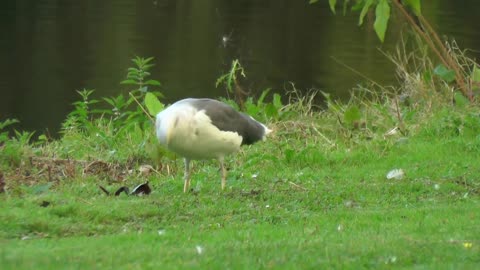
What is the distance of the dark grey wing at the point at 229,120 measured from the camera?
355 inches

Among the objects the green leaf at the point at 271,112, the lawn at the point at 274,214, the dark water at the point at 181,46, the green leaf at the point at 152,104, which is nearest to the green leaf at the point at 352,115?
the green leaf at the point at 271,112

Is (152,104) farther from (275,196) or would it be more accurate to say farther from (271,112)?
(275,196)

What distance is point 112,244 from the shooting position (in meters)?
6.89

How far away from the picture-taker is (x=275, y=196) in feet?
29.6

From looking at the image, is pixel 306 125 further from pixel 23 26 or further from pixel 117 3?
pixel 117 3

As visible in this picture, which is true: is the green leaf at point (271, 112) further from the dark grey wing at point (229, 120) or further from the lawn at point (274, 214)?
the dark grey wing at point (229, 120)

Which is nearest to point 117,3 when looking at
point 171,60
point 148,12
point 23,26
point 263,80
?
point 148,12

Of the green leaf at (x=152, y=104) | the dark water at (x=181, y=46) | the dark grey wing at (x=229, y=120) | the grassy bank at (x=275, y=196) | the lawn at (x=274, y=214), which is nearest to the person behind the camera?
the lawn at (x=274, y=214)

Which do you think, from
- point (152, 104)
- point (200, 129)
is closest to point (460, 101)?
point (152, 104)

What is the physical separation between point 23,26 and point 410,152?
705 inches

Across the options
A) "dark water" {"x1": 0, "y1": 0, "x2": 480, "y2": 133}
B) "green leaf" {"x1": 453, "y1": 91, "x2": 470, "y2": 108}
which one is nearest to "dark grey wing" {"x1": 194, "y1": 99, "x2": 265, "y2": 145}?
"green leaf" {"x1": 453, "y1": 91, "x2": 470, "y2": 108}

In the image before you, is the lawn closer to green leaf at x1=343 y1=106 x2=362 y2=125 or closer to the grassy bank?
the grassy bank

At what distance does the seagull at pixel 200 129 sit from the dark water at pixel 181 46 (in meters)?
8.07

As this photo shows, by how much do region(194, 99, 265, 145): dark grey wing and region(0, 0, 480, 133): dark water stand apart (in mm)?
7665
